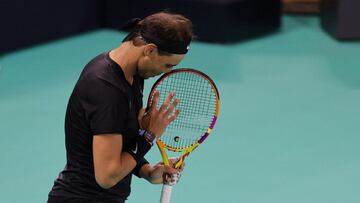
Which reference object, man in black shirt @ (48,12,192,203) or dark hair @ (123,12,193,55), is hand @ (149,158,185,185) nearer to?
man in black shirt @ (48,12,192,203)

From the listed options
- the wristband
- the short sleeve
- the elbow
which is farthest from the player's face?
the elbow

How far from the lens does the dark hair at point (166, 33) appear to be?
2627 mm

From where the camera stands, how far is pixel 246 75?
22.8ft

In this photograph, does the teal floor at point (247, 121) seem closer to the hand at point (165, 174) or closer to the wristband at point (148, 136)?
Result: the hand at point (165, 174)

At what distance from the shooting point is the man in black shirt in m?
2.63

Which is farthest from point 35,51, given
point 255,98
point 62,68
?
point 255,98

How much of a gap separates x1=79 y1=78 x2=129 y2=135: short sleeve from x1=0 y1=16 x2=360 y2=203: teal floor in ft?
7.00

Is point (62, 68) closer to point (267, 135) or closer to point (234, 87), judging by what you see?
point (234, 87)

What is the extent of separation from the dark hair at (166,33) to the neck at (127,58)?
0.12ft

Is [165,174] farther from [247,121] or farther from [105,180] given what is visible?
[247,121]

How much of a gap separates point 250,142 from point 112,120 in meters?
3.01

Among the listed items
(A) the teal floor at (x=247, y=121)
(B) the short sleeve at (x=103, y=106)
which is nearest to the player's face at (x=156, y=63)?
(B) the short sleeve at (x=103, y=106)

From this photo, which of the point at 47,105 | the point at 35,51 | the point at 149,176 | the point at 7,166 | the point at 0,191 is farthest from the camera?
the point at 35,51

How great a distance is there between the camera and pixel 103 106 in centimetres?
262
